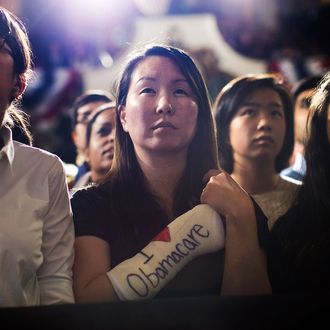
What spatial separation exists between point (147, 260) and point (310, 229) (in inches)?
15.1

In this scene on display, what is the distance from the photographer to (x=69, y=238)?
1.12 metres

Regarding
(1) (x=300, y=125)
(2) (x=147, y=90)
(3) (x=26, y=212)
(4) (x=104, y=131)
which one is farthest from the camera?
(1) (x=300, y=125)

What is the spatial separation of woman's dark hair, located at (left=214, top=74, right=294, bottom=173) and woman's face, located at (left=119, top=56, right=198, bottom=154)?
0.49ft

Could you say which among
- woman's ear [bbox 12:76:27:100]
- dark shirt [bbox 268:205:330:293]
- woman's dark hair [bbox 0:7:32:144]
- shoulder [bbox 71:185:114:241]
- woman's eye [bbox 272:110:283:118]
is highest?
woman's dark hair [bbox 0:7:32:144]

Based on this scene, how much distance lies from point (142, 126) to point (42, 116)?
3831 mm

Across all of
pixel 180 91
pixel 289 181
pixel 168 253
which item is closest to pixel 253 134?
pixel 289 181

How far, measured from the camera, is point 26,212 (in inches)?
40.7

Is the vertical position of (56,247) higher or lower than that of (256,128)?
lower

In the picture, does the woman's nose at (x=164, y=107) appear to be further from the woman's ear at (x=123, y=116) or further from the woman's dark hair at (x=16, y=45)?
the woman's dark hair at (x=16, y=45)

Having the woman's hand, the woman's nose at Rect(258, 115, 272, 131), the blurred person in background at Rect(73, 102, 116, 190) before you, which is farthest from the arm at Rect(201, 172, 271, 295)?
the blurred person in background at Rect(73, 102, 116, 190)

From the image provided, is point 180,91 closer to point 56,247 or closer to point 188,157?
point 188,157

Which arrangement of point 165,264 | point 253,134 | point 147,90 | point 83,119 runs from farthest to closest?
point 83,119
point 253,134
point 147,90
point 165,264

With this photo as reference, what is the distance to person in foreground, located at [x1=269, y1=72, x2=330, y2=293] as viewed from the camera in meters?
1.22

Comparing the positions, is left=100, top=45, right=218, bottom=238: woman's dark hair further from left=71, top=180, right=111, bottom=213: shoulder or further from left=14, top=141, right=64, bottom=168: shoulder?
left=14, top=141, right=64, bottom=168: shoulder
